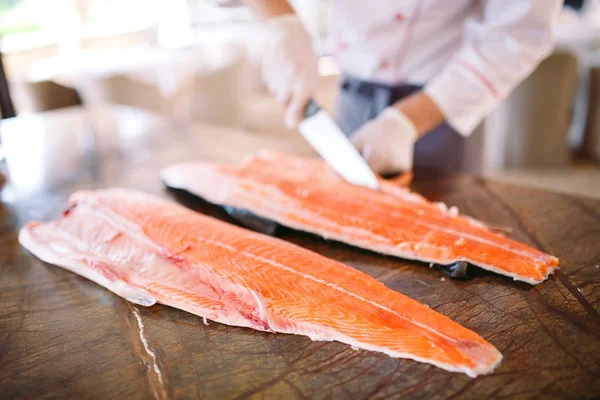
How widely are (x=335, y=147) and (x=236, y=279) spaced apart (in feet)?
2.72

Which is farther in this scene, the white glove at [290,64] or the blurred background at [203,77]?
the blurred background at [203,77]

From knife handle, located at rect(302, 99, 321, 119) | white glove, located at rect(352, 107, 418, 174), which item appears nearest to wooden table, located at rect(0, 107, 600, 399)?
white glove, located at rect(352, 107, 418, 174)

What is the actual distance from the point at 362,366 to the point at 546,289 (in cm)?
64

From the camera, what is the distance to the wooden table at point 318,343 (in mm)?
1236

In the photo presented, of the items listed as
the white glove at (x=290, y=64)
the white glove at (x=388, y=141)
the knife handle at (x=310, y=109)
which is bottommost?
the white glove at (x=388, y=141)

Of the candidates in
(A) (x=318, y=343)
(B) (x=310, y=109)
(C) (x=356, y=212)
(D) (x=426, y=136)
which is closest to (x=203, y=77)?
(D) (x=426, y=136)

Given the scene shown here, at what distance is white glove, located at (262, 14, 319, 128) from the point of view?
90.8 inches

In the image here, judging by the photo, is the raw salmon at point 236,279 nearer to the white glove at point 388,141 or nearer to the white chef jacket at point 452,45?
the white glove at point 388,141

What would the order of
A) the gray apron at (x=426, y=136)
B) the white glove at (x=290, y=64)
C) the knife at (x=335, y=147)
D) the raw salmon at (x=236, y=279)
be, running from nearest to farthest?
the raw salmon at (x=236, y=279) → the knife at (x=335, y=147) → the white glove at (x=290, y=64) → the gray apron at (x=426, y=136)

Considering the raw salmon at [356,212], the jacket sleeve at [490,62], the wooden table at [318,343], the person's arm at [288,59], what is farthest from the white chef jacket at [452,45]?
the raw salmon at [356,212]

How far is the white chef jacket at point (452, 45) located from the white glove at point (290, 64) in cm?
34

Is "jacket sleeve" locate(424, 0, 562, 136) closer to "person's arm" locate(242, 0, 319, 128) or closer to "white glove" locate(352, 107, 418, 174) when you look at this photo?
"white glove" locate(352, 107, 418, 174)

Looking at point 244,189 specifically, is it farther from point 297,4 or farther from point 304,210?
point 297,4

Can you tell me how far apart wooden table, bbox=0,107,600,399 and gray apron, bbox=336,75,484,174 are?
0.58 m
